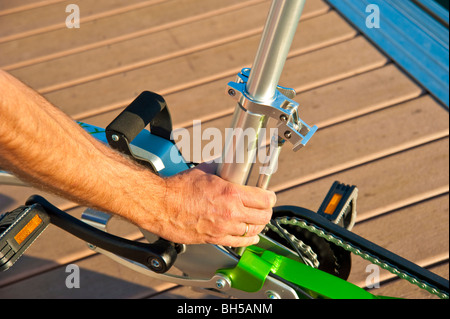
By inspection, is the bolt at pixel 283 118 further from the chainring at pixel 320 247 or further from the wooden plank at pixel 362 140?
the wooden plank at pixel 362 140

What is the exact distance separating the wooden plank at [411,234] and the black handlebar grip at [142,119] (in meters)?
0.74

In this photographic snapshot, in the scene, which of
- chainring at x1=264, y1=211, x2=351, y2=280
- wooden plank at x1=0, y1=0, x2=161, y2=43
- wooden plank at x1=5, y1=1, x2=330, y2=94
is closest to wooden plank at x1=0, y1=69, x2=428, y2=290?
chainring at x1=264, y1=211, x2=351, y2=280

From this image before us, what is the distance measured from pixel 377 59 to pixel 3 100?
67.0 inches

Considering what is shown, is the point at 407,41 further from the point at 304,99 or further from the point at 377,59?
the point at 304,99

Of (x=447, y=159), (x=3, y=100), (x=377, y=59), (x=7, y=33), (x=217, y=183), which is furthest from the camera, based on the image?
(x=7, y=33)

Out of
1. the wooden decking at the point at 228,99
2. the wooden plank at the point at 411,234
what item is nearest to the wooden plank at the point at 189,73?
the wooden decking at the point at 228,99

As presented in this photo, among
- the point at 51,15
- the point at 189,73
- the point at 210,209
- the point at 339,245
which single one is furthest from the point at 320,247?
the point at 51,15

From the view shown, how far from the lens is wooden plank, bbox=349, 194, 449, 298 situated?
5.11ft

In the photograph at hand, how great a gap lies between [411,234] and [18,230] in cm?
112

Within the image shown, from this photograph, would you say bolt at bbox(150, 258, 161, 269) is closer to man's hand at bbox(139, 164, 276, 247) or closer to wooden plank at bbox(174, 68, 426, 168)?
man's hand at bbox(139, 164, 276, 247)

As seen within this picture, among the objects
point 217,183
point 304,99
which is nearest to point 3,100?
point 217,183

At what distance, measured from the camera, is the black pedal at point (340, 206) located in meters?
1.40

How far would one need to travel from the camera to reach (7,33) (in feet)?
Answer: 7.91

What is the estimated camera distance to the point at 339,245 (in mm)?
1266
